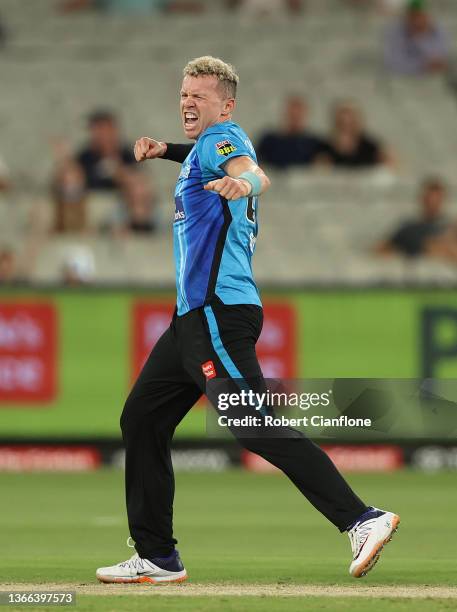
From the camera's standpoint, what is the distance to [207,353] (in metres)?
6.92

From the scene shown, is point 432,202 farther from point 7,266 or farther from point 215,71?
point 215,71

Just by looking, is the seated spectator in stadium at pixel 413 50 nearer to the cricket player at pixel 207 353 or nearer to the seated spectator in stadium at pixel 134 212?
the seated spectator in stadium at pixel 134 212

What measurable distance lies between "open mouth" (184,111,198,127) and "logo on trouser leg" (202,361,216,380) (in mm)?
1024

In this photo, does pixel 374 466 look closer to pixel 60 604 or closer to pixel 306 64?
pixel 306 64

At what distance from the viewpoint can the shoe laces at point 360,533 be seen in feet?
22.3

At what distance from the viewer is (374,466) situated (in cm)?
1498

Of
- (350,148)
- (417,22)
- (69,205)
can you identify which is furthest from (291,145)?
(417,22)

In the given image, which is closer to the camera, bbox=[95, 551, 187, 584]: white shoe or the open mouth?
the open mouth

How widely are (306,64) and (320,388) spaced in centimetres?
1349

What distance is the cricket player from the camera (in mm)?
6812

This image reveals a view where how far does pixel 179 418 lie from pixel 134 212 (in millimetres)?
9698

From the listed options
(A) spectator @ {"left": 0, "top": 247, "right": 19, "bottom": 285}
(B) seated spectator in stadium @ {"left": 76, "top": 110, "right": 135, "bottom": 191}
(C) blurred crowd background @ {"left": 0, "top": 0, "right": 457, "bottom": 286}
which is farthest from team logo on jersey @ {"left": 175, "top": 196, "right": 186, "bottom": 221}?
(B) seated spectator in stadium @ {"left": 76, "top": 110, "right": 135, "bottom": 191}

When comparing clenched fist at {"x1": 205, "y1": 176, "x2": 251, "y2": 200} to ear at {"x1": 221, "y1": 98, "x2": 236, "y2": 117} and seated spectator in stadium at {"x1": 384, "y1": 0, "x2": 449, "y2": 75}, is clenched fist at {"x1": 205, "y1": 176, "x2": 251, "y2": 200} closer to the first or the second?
ear at {"x1": 221, "y1": 98, "x2": 236, "y2": 117}

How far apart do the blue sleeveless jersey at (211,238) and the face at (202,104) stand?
0.10 metres
